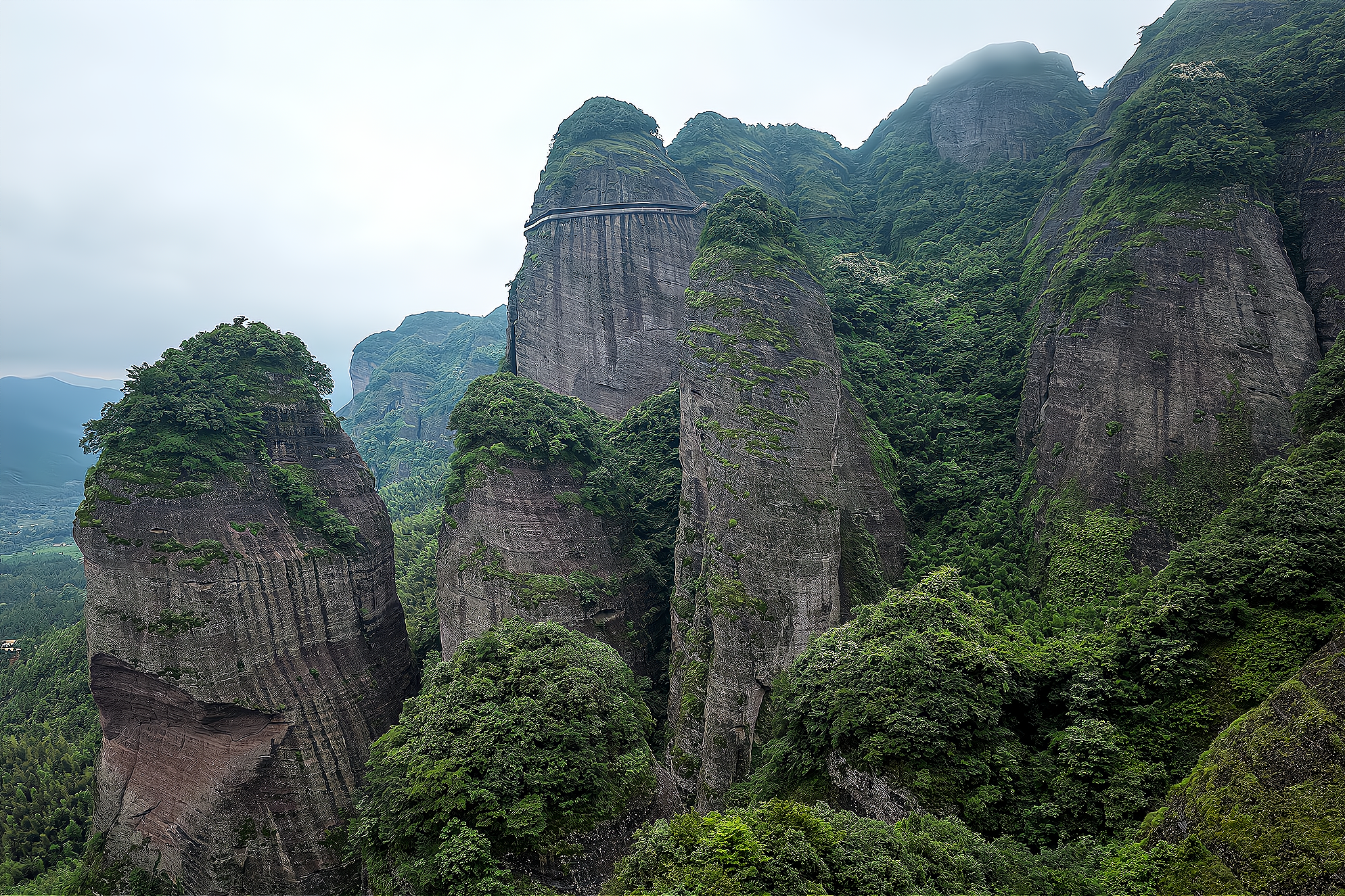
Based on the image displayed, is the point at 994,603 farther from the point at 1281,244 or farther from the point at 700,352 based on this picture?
the point at 1281,244

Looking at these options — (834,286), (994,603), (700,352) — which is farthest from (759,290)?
(994,603)

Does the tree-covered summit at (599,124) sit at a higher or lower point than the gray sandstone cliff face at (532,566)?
higher

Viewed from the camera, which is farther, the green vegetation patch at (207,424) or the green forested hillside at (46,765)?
the green forested hillside at (46,765)

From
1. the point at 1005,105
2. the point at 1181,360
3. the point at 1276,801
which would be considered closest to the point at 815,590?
the point at 1276,801

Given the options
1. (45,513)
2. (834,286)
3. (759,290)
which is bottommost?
(45,513)

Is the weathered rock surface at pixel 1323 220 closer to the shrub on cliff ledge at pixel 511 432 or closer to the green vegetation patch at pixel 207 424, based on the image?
the shrub on cliff ledge at pixel 511 432

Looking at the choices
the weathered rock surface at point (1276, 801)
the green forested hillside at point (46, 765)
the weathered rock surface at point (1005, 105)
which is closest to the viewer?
the weathered rock surface at point (1276, 801)

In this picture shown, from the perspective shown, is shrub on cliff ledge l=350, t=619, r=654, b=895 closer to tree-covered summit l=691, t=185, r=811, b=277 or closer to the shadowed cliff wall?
the shadowed cliff wall

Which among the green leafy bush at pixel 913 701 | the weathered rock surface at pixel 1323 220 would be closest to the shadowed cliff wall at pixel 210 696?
the green leafy bush at pixel 913 701
